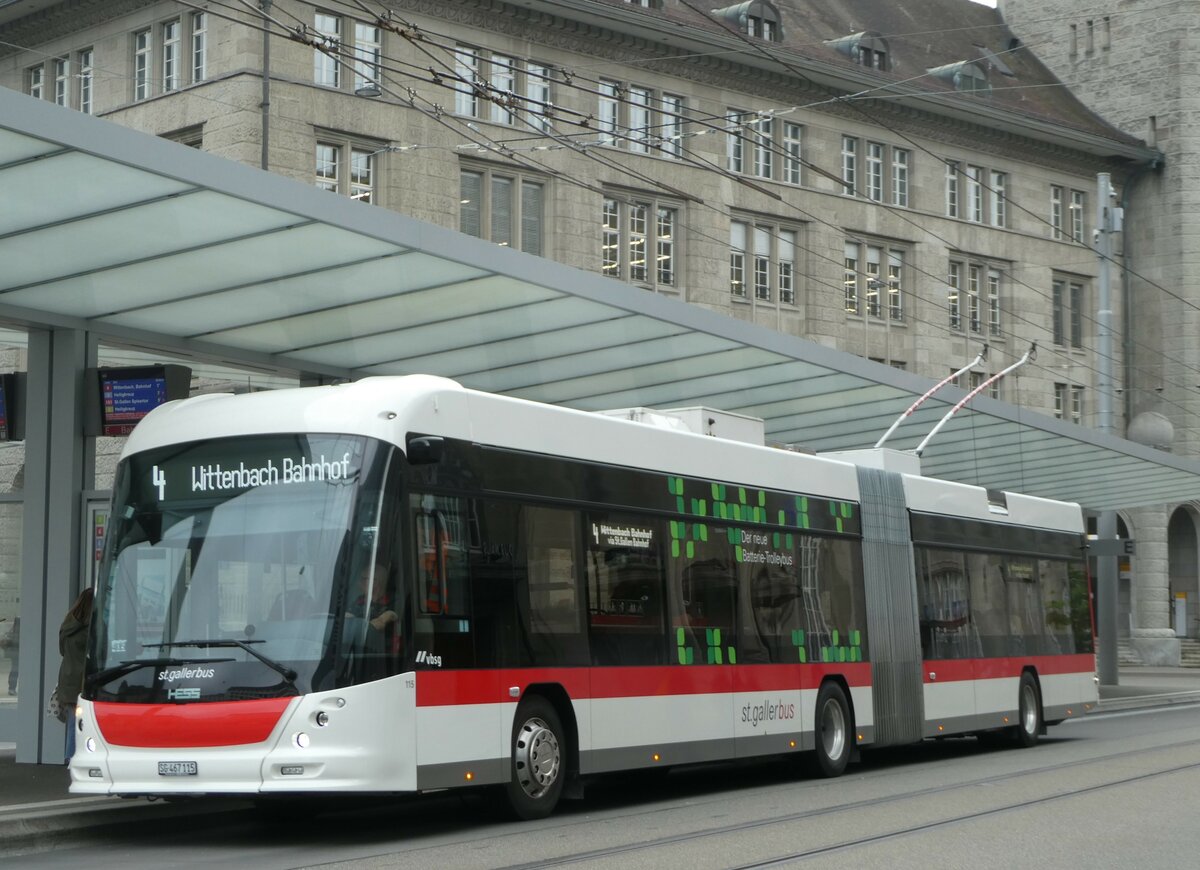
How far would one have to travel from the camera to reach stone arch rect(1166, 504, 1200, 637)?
59.6 meters

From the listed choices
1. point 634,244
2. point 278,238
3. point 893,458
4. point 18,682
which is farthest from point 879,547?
point 634,244

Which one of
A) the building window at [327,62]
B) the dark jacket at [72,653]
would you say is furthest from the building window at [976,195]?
the dark jacket at [72,653]

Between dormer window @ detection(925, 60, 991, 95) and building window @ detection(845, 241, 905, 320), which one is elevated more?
dormer window @ detection(925, 60, 991, 95)

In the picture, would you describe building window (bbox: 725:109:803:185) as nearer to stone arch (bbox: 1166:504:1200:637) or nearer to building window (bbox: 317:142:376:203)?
building window (bbox: 317:142:376:203)

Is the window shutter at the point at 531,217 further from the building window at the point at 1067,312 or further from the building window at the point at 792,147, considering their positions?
the building window at the point at 1067,312

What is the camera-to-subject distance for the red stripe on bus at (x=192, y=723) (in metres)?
10.9

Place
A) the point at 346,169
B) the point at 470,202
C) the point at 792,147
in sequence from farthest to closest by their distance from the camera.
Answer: the point at 792,147 → the point at 470,202 → the point at 346,169

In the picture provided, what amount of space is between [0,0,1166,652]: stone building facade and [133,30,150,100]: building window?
0.06m

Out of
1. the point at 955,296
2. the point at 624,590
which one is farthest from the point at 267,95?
the point at 624,590

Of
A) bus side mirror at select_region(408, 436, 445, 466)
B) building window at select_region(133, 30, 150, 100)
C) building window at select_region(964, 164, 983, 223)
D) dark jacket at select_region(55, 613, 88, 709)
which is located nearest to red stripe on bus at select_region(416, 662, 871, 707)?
bus side mirror at select_region(408, 436, 445, 466)

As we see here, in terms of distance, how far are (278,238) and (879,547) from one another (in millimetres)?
7122

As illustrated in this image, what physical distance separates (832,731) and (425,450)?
697cm

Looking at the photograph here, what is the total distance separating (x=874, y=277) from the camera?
49500mm

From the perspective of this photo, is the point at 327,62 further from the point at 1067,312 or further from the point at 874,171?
the point at 1067,312
